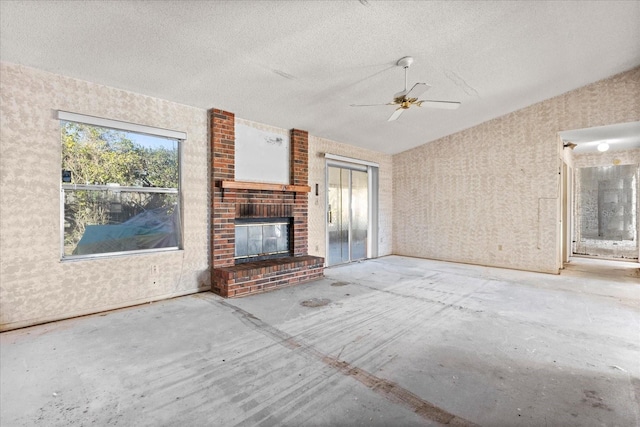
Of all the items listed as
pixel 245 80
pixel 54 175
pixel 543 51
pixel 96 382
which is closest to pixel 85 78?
pixel 54 175

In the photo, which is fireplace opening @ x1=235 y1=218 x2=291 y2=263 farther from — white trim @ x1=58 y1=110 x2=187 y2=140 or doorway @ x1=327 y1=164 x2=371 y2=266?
white trim @ x1=58 y1=110 x2=187 y2=140

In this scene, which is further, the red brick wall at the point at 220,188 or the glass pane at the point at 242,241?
the glass pane at the point at 242,241

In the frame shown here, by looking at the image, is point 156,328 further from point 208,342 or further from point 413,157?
point 413,157

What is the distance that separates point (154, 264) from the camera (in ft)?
12.5

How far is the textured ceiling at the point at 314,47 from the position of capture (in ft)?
8.41

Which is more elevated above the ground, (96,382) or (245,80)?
(245,80)

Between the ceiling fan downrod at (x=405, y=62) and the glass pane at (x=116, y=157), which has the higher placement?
the ceiling fan downrod at (x=405, y=62)

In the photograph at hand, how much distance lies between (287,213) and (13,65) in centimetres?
371

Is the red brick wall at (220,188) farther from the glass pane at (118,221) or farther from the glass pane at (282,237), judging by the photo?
the glass pane at (282,237)

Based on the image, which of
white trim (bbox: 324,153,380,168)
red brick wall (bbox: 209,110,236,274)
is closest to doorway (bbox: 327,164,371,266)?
white trim (bbox: 324,153,380,168)

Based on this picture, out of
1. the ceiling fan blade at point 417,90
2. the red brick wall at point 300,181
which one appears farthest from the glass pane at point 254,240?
the ceiling fan blade at point 417,90

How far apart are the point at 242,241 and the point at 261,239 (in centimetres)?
37

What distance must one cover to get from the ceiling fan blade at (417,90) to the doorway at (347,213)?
289cm

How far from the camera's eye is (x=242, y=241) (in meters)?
4.80
